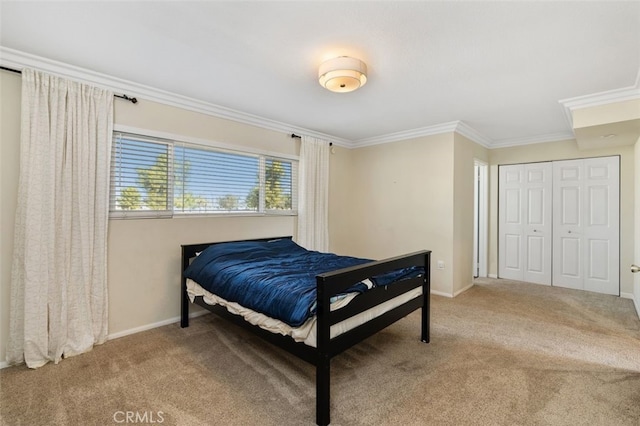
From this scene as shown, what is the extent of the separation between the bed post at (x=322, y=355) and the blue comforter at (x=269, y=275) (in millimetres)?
78

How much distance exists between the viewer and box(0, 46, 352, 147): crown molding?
2.27 metres

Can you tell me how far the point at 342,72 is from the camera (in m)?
2.20

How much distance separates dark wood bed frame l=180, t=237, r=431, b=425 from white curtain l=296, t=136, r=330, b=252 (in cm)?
190

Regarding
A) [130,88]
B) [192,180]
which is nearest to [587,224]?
[192,180]

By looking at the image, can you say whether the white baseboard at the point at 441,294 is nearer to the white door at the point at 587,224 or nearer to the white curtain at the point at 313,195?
the white curtain at the point at 313,195

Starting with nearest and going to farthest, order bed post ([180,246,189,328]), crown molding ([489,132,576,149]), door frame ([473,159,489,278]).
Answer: bed post ([180,246,189,328]), crown molding ([489,132,576,149]), door frame ([473,159,489,278])

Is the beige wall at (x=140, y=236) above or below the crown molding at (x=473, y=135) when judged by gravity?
→ below

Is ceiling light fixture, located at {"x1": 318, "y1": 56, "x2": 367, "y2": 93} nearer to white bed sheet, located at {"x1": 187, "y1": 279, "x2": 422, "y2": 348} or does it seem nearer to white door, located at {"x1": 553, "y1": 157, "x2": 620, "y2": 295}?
white bed sheet, located at {"x1": 187, "y1": 279, "x2": 422, "y2": 348}

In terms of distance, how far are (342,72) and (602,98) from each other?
267 centimetres

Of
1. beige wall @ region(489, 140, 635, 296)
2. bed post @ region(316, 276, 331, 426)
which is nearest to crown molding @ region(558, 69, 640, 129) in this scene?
beige wall @ region(489, 140, 635, 296)

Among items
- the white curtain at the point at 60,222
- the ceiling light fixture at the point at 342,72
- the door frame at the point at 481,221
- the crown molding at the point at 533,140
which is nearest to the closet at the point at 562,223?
the door frame at the point at 481,221

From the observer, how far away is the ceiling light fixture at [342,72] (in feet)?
7.19

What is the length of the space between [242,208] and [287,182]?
799 mm

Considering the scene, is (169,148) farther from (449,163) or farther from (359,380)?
(449,163)
